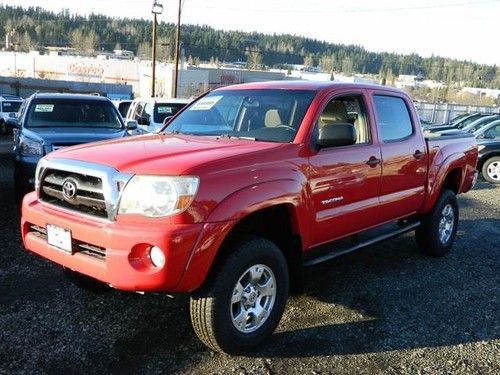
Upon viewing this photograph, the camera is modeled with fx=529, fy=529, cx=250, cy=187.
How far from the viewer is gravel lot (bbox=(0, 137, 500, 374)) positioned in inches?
142

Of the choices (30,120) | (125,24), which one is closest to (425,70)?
(125,24)

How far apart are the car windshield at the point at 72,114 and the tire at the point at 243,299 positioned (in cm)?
597

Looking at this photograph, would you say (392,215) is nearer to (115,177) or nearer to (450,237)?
(450,237)

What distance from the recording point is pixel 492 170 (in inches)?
534

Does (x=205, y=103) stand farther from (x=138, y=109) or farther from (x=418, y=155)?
(x=138, y=109)

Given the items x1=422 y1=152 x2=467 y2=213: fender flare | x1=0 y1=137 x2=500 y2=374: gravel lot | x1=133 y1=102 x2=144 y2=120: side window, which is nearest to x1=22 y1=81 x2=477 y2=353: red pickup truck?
x1=0 y1=137 x2=500 y2=374: gravel lot

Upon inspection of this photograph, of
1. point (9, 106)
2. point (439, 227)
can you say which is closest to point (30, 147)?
point (439, 227)

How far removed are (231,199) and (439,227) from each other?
371 centimetres

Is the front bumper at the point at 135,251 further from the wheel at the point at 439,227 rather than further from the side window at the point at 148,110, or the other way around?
the side window at the point at 148,110

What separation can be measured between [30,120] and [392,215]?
612 centimetres

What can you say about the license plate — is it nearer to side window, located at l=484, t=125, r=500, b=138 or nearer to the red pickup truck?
the red pickup truck

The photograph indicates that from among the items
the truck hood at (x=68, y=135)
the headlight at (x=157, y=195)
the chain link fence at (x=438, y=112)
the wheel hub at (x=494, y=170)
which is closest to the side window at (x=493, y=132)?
the wheel hub at (x=494, y=170)

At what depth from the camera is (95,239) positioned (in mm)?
3342

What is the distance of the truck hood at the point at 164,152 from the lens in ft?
11.0
